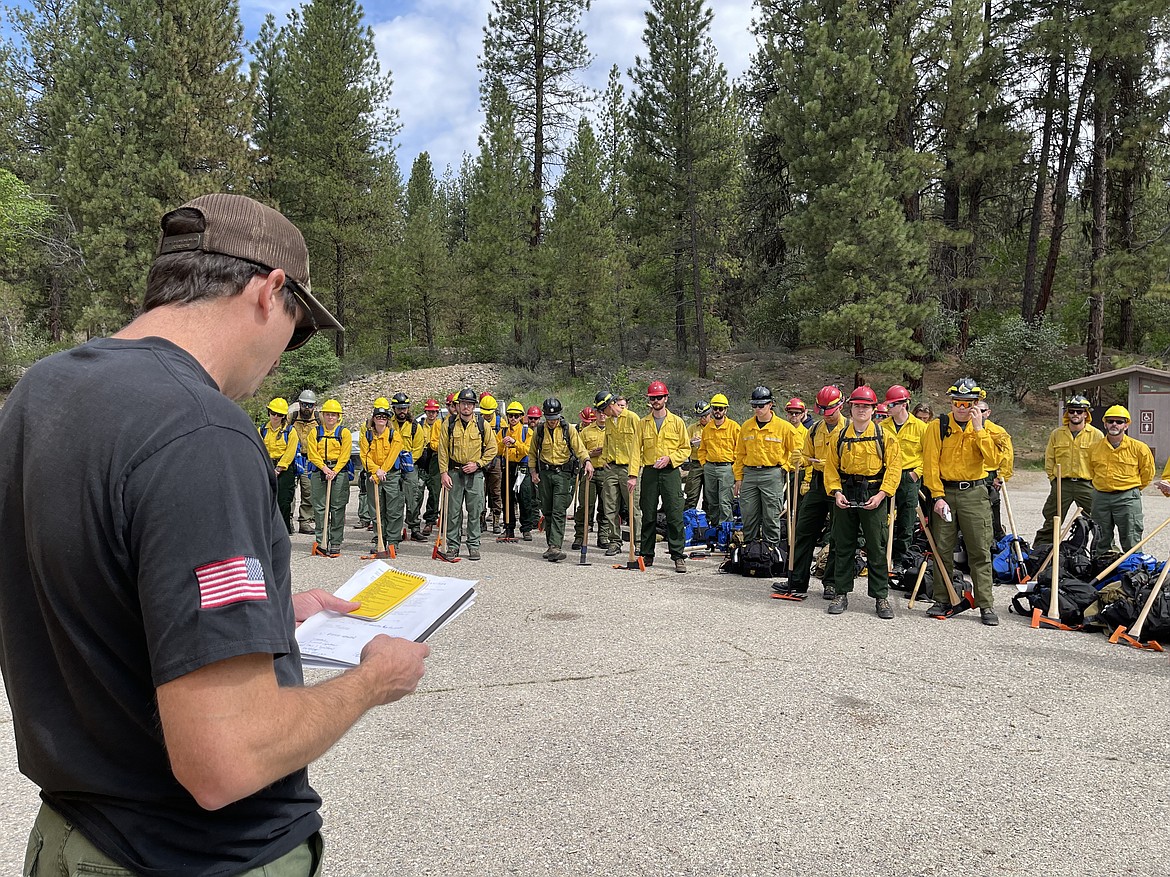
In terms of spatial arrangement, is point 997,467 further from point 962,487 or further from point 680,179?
point 680,179

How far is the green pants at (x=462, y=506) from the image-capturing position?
34.9ft

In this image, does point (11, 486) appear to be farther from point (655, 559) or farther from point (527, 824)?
point (655, 559)

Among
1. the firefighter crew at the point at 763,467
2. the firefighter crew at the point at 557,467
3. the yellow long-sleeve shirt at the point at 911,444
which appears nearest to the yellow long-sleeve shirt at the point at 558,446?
the firefighter crew at the point at 557,467

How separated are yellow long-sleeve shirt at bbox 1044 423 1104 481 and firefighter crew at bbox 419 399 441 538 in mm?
8476

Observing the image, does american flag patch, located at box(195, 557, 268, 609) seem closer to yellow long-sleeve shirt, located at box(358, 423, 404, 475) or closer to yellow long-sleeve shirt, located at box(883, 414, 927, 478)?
yellow long-sleeve shirt, located at box(883, 414, 927, 478)

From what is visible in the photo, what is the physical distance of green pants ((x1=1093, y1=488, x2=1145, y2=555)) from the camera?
9.14m

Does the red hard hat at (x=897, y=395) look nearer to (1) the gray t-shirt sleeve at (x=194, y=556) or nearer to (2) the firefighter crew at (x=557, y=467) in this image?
(2) the firefighter crew at (x=557, y=467)

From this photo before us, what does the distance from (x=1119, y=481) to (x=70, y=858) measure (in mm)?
10636

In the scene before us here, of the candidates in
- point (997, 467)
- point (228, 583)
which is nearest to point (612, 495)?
point (997, 467)

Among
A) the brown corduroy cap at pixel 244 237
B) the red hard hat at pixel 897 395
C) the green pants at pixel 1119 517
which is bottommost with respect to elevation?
the green pants at pixel 1119 517

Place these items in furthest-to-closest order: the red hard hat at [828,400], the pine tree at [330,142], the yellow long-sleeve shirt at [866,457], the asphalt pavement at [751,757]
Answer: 1. the pine tree at [330,142]
2. the red hard hat at [828,400]
3. the yellow long-sleeve shirt at [866,457]
4. the asphalt pavement at [751,757]

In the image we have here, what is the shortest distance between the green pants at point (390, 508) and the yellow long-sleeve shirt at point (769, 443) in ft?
16.1

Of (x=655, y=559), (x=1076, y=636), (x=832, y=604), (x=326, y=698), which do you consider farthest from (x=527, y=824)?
(x=655, y=559)

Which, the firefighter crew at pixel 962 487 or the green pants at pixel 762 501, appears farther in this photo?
the green pants at pixel 762 501
